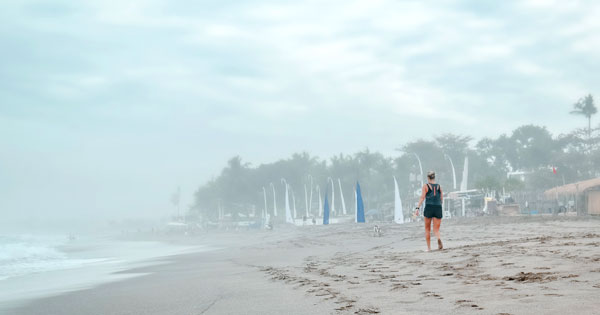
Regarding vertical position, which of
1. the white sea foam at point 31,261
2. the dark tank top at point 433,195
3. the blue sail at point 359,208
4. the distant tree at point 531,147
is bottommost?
the white sea foam at point 31,261

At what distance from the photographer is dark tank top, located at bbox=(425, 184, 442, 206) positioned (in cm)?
1237

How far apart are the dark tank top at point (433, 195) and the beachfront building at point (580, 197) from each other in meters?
23.2

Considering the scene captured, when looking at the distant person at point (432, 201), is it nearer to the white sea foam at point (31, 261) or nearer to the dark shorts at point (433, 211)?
the dark shorts at point (433, 211)

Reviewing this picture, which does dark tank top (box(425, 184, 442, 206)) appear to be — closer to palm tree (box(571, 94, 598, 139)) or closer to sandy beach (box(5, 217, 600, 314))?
sandy beach (box(5, 217, 600, 314))

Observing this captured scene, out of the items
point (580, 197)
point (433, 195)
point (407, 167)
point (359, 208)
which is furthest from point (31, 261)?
point (407, 167)

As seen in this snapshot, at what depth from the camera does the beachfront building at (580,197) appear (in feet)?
107

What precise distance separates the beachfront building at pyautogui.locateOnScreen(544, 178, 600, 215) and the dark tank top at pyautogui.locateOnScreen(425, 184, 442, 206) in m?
23.2

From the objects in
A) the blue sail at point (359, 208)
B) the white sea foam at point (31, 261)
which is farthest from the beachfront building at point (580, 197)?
the white sea foam at point (31, 261)

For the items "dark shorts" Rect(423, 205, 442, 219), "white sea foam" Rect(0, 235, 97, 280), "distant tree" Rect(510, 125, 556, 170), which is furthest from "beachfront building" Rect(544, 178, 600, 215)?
"distant tree" Rect(510, 125, 556, 170)

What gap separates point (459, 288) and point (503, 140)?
10938 centimetres

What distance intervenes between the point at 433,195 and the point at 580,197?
26.9 m

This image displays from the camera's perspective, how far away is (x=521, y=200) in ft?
142

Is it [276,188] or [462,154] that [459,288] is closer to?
[462,154]

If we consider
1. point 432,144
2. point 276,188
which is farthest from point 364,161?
point 276,188
